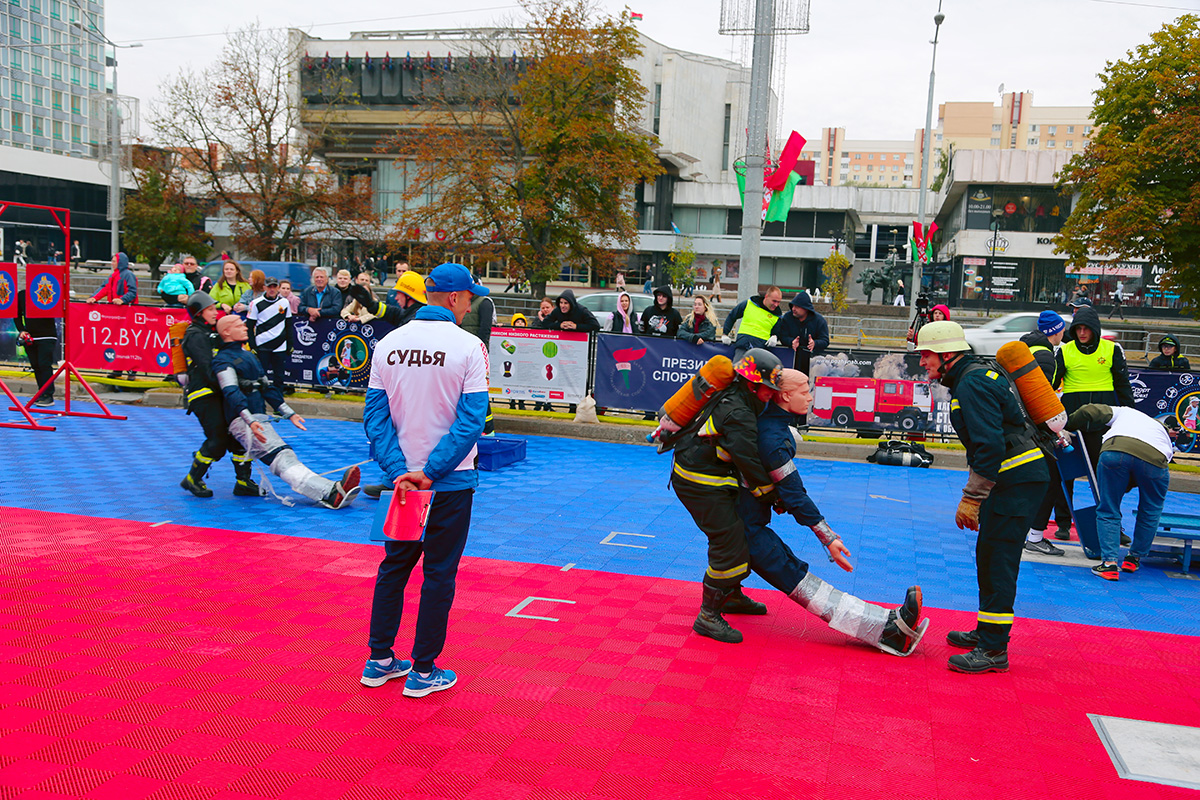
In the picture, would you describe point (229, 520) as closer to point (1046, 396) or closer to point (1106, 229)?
point (1046, 396)

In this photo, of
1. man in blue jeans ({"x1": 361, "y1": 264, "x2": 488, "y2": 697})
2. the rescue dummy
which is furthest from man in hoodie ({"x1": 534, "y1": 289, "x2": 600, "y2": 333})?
man in blue jeans ({"x1": 361, "y1": 264, "x2": 488, "y2": 697})

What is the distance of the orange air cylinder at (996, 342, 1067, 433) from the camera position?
4875 mm

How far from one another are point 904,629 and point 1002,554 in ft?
2.23

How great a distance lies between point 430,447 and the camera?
3.84 meters

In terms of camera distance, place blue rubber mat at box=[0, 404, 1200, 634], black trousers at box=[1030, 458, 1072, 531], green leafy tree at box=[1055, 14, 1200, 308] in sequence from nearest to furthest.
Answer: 1. blue rubber mat at box=[0, 404, 1200, 634]
2. black trousers at box=[1030, 458, 1072, 531]
3. green leafy tree at box=[1055, 14, 1200, 308]

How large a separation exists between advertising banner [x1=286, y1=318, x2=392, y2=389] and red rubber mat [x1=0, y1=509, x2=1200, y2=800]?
8203mm

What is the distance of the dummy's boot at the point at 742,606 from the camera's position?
5328 millimetres

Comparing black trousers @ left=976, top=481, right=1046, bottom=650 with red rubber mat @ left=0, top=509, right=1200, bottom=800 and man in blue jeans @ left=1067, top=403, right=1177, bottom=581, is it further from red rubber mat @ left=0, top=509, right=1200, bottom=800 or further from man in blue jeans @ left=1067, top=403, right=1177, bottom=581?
man in blue jeans @ left=1067, top=403, right=1177, bottom=581

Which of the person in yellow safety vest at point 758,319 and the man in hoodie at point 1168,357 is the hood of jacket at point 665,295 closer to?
the person in yellow safety vest at point 758,319

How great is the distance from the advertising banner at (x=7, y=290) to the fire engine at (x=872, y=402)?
11.4 m

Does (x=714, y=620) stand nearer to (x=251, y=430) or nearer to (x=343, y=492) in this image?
(x=343, y=492)

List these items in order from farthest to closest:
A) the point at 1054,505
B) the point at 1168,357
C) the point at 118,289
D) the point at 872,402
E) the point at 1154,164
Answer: the point at 1154,164
the point at 118,289
the point at 1168,357
the point at 872,402
the point at 1054,505

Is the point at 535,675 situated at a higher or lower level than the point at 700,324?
lower

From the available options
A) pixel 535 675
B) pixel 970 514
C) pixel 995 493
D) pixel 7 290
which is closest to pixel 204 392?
pixel 535 675
